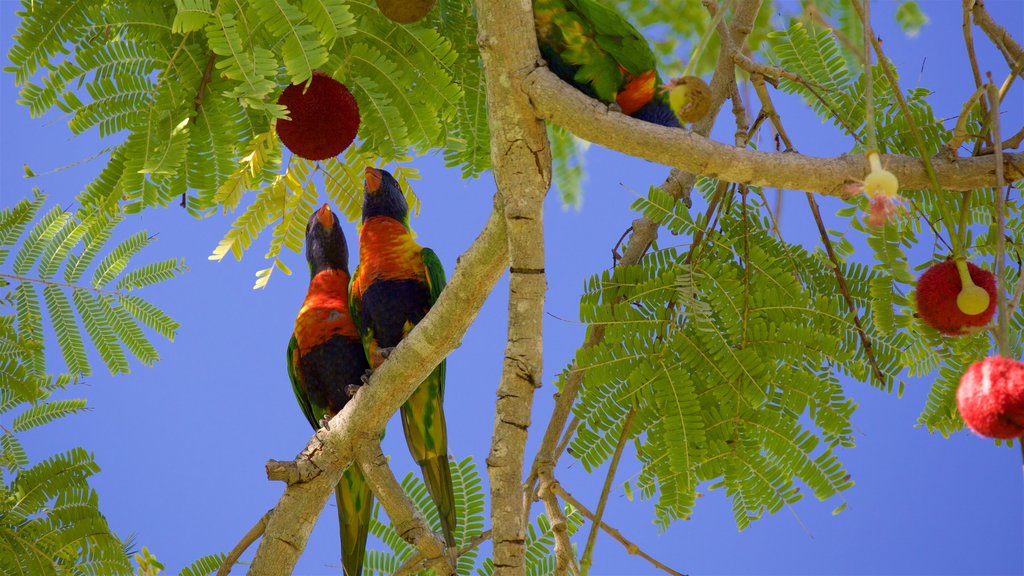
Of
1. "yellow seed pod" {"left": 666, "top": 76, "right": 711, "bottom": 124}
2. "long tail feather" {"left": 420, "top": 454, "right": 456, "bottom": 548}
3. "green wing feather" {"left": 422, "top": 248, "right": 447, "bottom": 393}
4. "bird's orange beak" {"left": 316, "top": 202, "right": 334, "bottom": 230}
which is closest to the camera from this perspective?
"yellow seed pod" {"left": 666, "top": 76, "right": 711, "bottom": 124}

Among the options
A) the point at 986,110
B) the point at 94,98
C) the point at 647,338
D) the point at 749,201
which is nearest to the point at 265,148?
the point at 94,98

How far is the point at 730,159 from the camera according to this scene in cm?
107

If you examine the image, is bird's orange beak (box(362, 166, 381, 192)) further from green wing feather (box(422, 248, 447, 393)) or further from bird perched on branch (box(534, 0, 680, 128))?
bird perched on branch (box(534, 0, 680, 128))

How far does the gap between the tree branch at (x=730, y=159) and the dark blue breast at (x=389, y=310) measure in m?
0.95

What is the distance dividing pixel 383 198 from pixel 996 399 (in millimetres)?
1540

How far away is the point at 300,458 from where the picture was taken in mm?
1677

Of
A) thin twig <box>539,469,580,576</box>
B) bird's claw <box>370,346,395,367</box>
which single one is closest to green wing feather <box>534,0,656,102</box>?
thin twig <box>539,469,580,576</box>

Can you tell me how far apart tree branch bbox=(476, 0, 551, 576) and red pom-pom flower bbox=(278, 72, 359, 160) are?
0.27 metres

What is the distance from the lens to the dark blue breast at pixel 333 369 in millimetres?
2137

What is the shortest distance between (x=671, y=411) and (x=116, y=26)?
1101mm

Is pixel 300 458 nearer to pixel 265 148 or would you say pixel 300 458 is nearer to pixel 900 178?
pixel 265 148

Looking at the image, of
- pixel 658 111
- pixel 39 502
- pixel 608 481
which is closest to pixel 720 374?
pixel 608 481

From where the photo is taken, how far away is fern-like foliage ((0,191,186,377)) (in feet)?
7.20

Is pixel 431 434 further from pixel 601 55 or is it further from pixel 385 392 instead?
pixel 601 55
